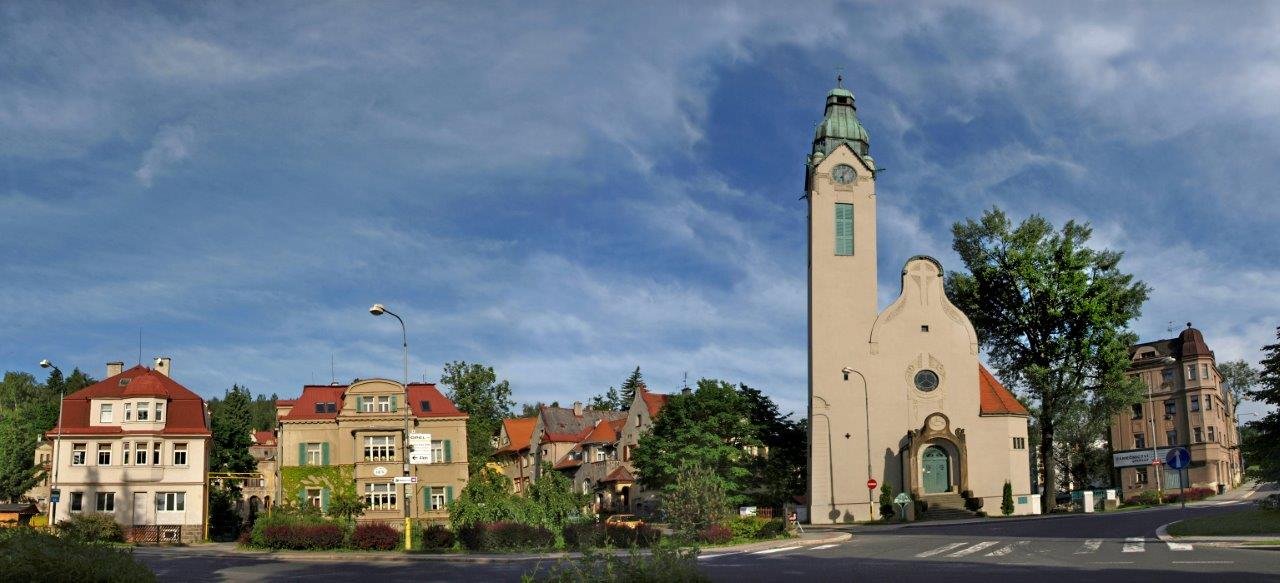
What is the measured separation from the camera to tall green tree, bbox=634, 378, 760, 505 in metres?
57.4

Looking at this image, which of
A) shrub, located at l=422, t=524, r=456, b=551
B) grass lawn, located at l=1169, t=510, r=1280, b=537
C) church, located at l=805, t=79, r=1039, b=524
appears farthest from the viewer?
church, located at l=805, t=79, r=1039, b=524

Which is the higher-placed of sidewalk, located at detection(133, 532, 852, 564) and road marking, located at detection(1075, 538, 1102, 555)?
road marking, located at detection(1075, 538, 1102, 555)

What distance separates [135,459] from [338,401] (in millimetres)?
10397

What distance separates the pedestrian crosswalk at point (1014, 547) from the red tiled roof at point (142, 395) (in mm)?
40653

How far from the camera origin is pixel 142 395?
53.6 metres

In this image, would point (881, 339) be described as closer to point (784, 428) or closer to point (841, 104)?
point (784, 428)

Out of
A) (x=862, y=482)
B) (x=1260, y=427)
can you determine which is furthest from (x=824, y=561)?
(x=862, y=482)

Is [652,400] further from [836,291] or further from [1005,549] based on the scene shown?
[1005,549]

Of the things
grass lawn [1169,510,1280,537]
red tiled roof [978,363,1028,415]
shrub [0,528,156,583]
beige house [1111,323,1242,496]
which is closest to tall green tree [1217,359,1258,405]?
beige house [1111,323,1242,496]

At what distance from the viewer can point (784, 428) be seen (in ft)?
213

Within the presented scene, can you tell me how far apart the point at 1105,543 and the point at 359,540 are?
871 inches

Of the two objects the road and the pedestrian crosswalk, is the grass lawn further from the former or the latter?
the pedestrian crosswalk


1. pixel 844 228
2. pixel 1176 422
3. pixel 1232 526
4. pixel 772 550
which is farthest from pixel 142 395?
pixel 1176 422

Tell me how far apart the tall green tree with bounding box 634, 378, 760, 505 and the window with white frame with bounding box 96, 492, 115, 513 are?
27341 mm
